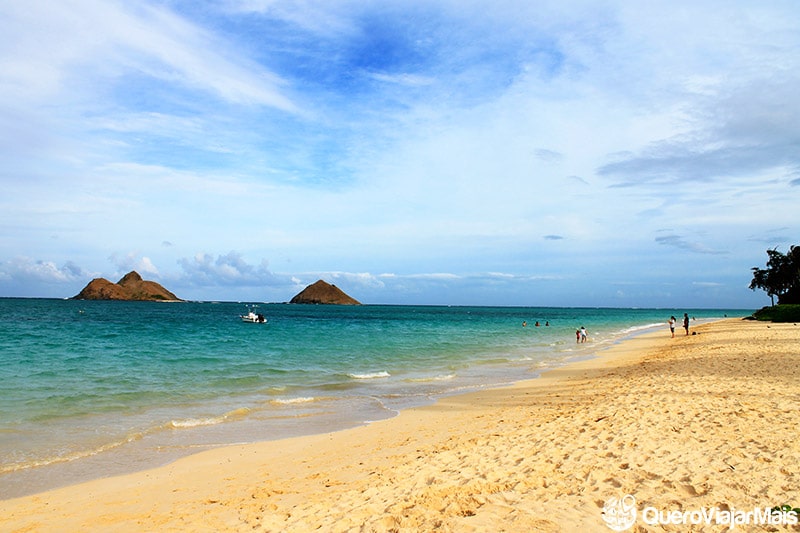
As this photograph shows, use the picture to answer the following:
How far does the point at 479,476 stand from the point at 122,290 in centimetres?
19152

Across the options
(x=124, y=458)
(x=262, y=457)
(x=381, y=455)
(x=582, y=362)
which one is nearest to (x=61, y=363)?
(x=124, y=458)

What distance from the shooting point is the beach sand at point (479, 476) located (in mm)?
5590

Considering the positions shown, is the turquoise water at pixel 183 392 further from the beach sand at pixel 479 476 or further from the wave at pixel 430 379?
the beach sand at pixel 479 476

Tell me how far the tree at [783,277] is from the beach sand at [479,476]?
234 feet

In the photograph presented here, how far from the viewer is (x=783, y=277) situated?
238ft

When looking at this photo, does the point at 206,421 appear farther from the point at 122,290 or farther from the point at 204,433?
the point at 122,290

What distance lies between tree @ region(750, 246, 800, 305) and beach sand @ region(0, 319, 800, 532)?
71.4 meters

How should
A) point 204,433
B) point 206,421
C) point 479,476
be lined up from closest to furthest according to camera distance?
1. point 479,476
2. point 204,433
3. point 206,421

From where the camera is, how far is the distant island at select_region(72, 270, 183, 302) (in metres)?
172

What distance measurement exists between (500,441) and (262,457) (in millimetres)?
4504

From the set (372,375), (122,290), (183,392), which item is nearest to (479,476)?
(183,392)

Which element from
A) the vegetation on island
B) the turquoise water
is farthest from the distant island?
the vegetation on island

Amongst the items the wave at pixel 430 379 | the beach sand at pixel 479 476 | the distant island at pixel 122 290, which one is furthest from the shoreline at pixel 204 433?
the distant island at pixel 122 290

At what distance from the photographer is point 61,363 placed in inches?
878
